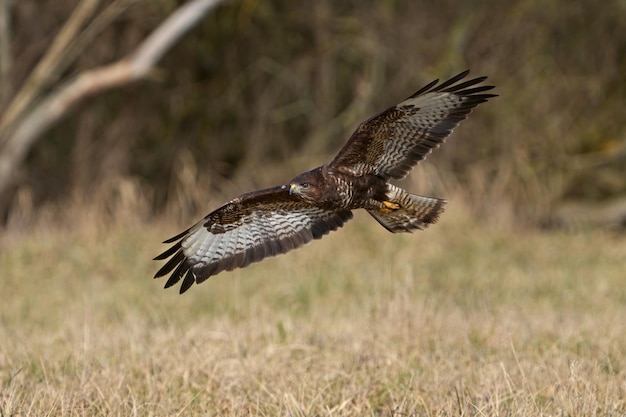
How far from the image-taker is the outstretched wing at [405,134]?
4.88m

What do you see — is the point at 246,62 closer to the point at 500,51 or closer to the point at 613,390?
the point at 500,51

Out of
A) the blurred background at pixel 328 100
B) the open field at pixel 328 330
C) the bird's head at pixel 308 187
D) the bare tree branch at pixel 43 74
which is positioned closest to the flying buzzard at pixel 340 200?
the bird's head at pixel 308 187

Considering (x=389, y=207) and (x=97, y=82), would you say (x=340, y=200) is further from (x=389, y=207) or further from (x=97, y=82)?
(x=97, y=82)

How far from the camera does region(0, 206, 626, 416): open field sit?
3844 millimetres

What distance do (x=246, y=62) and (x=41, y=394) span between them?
31.2 ft

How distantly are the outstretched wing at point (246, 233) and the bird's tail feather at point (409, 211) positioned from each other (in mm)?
329

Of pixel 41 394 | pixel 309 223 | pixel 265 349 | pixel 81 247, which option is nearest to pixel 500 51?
pixel 81 247

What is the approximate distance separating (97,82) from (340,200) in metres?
6.31

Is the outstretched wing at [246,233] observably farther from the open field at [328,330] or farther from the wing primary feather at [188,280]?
the open field at [328,330]

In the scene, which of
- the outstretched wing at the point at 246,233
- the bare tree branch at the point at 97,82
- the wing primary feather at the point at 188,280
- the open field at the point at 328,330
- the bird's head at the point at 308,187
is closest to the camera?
the open field at the point at 328,330

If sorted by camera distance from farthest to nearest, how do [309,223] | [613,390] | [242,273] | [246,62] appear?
1. [246,62]
2. [242,273]
3. [309,223]
4. [613,390]

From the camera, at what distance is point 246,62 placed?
1305cm

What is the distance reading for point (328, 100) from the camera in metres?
12.5

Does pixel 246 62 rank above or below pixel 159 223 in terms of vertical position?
above
